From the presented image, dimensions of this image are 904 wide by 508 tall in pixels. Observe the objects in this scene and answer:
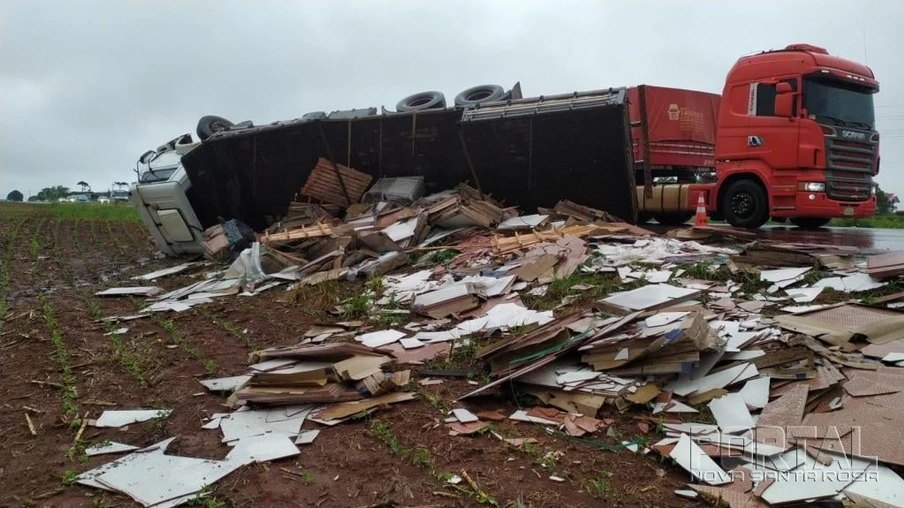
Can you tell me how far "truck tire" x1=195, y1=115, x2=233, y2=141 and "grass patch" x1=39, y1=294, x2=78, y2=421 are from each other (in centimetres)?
587

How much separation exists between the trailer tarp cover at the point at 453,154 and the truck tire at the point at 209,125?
164 centimetres

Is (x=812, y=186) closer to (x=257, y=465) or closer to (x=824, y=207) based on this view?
(x=824, y=207)

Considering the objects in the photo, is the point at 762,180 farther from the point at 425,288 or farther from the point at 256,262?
the point at 256,262

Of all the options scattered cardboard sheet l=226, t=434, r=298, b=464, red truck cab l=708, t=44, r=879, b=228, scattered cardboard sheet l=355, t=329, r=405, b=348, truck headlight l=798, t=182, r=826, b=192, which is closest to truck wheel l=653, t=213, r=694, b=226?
red truck cab l=708, t=44, r=879, b=228

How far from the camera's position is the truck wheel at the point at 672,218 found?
39.9ft

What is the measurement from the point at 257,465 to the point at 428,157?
7240mm

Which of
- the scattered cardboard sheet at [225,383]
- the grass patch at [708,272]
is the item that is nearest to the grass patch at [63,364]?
the scattered cardboard sheet at [225,383]

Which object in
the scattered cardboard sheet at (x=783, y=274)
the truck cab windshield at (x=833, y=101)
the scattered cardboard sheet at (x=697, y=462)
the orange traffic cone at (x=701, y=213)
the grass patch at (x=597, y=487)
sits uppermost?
the truck cab windshield at (x=833, y=101)

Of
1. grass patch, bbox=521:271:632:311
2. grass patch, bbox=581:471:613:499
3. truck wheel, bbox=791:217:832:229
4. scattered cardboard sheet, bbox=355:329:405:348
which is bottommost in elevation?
grass patch, bbox=581:471:613:499

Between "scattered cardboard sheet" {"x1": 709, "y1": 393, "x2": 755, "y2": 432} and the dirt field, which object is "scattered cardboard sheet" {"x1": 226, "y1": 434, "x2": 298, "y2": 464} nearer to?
the dirt field

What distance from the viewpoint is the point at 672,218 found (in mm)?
12602

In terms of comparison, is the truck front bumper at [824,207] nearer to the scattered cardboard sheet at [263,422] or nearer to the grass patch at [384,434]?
the grass patch at [384,434]

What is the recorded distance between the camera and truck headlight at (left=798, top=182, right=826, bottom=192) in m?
9.02

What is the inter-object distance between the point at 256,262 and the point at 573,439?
650cm
